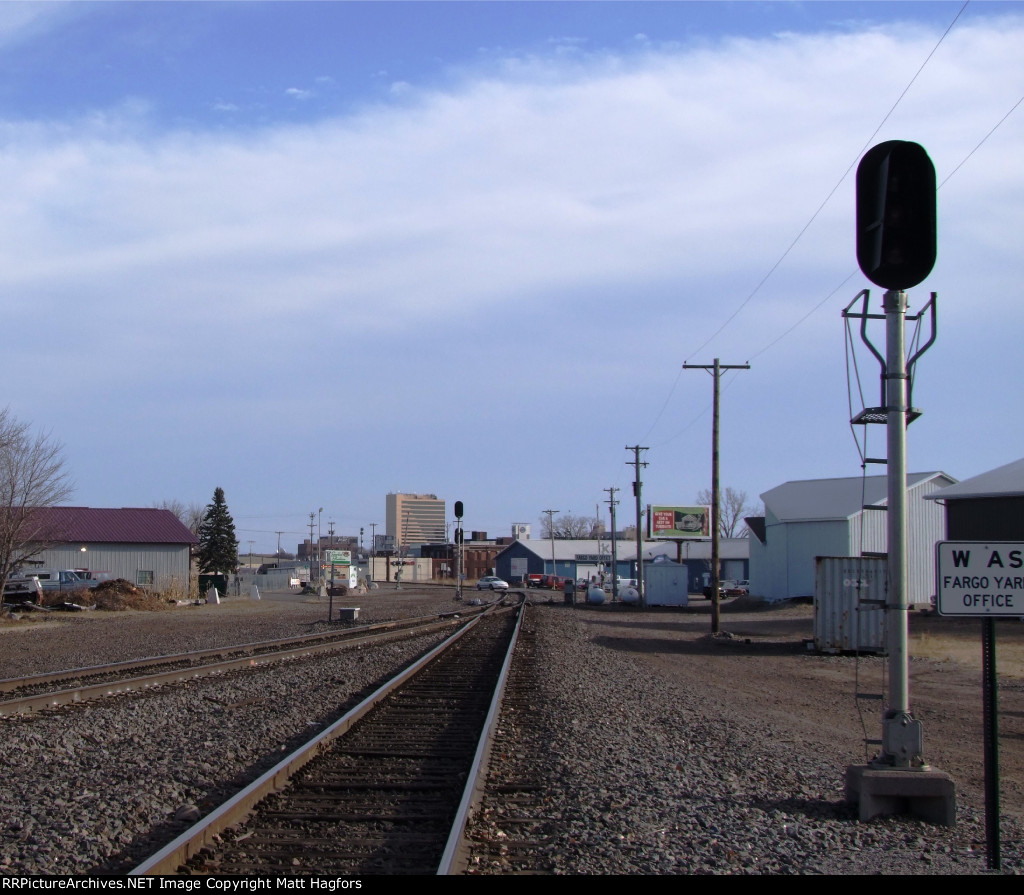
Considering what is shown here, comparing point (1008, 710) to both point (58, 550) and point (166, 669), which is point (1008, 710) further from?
point (58, 550)

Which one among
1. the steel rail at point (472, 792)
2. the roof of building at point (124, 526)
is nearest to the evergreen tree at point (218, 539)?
the roof of building at point (124, 526)

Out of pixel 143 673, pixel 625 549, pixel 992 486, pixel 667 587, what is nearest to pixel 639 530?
pixel 667 587

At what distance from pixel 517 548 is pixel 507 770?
121497mm

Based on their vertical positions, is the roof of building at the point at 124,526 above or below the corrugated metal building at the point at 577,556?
above

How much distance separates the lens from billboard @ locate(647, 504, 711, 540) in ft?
280

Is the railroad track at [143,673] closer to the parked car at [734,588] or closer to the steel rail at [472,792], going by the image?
the steel rail at [472,792]

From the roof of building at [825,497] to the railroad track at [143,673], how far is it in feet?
109

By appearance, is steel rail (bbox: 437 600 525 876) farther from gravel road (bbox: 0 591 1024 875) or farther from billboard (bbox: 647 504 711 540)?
billboard (bbox: 647 504 711 540)

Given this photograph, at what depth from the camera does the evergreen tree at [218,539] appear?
93125 mm

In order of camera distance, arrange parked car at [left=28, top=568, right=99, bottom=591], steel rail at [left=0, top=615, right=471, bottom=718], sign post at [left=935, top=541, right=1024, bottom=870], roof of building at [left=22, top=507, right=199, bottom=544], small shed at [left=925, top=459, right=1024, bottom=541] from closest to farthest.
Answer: sign post at [left=935, top=541, right=1024, bottom=870]
steel rail at [left=0, top=615, right=471, bottom=718]
small shed at [left=925, top=459, right=1024, bottom=541]
parked car at [left=28, top=568, right=99, bottom=591]
roof of building at [left=22, top=507, right=199, bottom=544]

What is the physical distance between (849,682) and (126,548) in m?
53.2

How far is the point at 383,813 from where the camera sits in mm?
7055

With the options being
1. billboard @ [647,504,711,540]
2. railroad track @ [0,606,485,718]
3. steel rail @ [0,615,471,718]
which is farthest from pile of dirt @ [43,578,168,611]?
billboard @ [647,504,711,540]

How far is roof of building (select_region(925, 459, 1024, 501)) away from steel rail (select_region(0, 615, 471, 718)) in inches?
896
